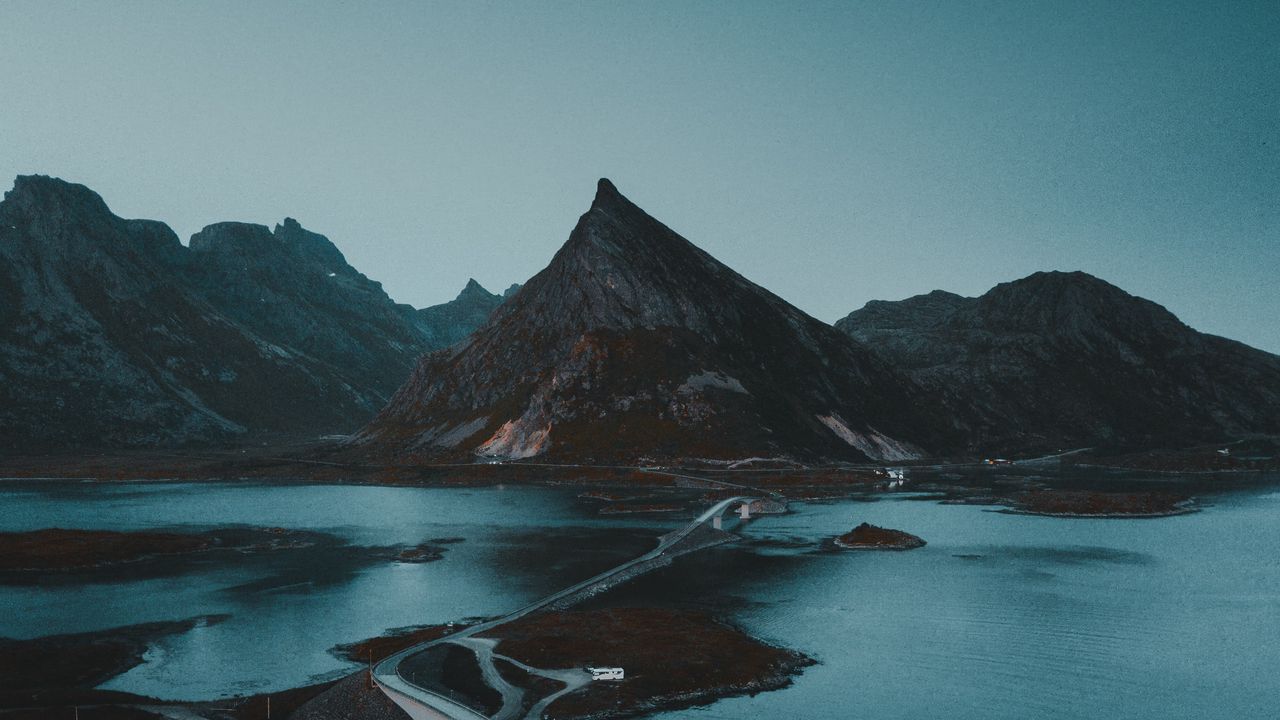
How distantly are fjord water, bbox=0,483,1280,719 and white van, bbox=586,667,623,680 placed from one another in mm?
A: 9030

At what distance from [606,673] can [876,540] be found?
312 ft

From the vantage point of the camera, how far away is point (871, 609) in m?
123

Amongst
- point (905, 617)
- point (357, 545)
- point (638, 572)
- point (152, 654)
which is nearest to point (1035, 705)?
point (905, 617)

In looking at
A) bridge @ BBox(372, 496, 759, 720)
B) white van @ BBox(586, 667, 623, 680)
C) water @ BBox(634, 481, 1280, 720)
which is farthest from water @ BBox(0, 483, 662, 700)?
white van @ BBox(586, 667, 623, 680)

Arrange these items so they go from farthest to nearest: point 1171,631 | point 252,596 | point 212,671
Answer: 1. point 252,596
2. point 1171,631
3. point 212,671

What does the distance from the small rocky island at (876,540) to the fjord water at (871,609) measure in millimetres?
5971

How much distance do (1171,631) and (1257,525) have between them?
349ft

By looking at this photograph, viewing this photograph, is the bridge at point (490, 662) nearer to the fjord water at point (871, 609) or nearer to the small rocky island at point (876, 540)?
the fjord water at point (871, 609)

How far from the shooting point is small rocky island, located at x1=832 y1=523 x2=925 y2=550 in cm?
17025

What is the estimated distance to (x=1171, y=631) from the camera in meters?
111

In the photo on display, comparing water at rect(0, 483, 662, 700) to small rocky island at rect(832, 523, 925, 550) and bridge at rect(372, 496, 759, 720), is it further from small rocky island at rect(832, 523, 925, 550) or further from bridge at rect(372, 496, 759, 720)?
small rocky island at rect(832, 523, 925, 550)

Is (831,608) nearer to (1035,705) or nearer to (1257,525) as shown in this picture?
(1035,705)

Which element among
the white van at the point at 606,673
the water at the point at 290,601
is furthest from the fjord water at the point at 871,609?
the white van at the point at 606,673

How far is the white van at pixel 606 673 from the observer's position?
88.6 meters
